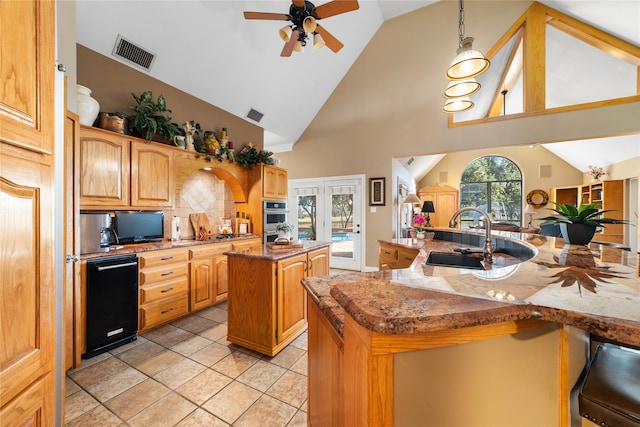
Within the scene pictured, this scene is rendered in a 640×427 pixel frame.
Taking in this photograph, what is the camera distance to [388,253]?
9.62 ft

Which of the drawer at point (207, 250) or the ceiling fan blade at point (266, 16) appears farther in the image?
the drawer at point (207, 250)

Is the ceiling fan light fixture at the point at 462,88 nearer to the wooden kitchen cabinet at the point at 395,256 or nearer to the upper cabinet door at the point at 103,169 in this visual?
the wooden kitchen cabinet at the point at 395,256

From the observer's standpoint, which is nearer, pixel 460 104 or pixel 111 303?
pixel 111 303

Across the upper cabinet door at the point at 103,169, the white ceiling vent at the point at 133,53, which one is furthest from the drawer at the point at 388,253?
the white ceiling vent at the point at 133,53

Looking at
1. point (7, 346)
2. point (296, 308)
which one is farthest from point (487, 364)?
point (296, 308)

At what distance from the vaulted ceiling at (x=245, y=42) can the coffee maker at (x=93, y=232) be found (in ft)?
6.33

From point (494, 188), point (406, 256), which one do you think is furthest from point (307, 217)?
point (494, 188)

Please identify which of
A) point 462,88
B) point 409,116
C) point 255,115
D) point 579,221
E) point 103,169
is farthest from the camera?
point 409,116

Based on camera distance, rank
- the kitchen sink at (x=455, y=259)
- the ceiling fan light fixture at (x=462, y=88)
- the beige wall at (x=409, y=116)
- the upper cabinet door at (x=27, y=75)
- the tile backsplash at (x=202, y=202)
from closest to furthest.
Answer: the upper cabinet door at (x=27, y=75), the kitchen sink at (x=455, y=259), the ceiling fan light fixture at (x=462, y=88), the tile backsplash at (x=202, y=202), the beige wall at (x=409, y=116)

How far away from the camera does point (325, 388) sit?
97 cm

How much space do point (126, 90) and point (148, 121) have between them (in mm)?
582

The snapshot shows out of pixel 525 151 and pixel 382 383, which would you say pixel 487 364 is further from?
pixel 525 151

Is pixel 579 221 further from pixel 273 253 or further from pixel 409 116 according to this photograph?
pixel 409 116

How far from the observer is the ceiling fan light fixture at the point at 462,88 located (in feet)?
7.68
